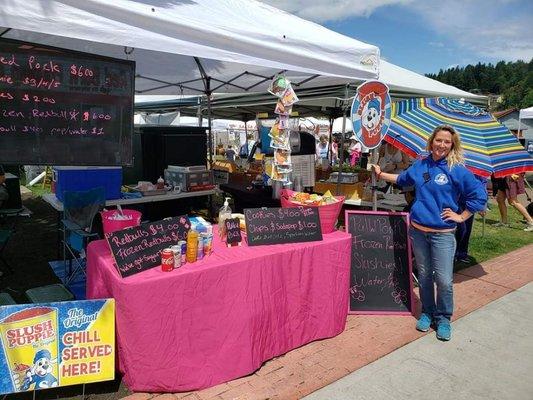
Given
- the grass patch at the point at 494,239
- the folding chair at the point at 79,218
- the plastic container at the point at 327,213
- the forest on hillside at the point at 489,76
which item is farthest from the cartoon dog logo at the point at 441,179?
the forest on hillside at the point at 489,76

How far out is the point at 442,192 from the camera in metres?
3.22

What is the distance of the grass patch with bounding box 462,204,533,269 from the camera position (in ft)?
19.8

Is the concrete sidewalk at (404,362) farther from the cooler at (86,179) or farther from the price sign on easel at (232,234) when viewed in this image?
the cooler at (86,179)

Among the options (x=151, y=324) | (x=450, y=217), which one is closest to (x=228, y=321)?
(x=151, y=324)

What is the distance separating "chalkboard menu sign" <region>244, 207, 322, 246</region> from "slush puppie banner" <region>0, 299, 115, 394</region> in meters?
1.12

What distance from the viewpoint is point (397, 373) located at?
2916 millimetres

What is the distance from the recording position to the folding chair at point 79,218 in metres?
4.09

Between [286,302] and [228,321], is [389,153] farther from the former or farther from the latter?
[228,321]

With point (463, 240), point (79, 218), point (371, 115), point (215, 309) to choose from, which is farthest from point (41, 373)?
point (463, 240)

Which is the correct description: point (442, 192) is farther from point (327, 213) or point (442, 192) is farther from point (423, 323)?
point (423, 323)

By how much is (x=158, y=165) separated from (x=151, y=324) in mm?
4238

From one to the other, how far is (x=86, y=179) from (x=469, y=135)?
432cm

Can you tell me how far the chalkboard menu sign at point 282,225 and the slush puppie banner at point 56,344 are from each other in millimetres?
1117

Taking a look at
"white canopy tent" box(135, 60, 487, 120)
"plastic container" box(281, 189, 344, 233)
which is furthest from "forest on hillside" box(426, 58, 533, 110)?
"plastic container" box(281, 189, 344, 233)
